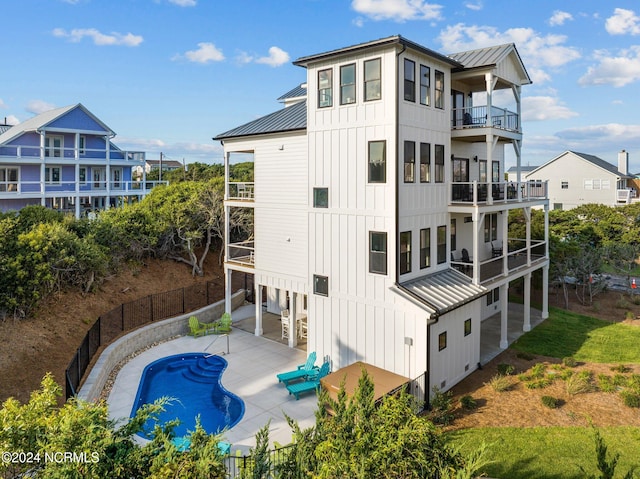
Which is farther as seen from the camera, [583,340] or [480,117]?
[583,340]

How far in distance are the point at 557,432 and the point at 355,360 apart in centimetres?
623

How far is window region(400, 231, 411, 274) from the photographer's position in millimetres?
14578

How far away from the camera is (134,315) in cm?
1977

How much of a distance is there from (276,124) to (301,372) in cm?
1000

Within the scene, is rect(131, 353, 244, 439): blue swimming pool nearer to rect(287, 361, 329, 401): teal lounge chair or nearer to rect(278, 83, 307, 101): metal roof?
rect(287, 361, 329, 401): teal lounge chair

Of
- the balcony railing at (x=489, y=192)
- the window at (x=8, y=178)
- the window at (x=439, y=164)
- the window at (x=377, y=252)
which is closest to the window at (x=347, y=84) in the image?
the window at (x=439, y=164)

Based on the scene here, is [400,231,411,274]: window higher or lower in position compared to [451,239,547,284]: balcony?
higher

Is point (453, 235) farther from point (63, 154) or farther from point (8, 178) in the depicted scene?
point (8, 178)

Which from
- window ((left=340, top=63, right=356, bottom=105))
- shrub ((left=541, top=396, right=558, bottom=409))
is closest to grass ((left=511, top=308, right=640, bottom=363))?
shrub ((left=541, top=396, right=558, bottom=409))

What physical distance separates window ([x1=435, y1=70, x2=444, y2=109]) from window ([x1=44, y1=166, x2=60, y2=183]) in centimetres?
3320

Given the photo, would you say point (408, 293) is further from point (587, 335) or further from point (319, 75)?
point (587, 335)

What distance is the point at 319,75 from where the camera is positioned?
15.9 metres

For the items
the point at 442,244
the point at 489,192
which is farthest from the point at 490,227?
the point at 442,244

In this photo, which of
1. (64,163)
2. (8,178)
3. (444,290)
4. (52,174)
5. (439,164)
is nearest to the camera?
(444,290)
